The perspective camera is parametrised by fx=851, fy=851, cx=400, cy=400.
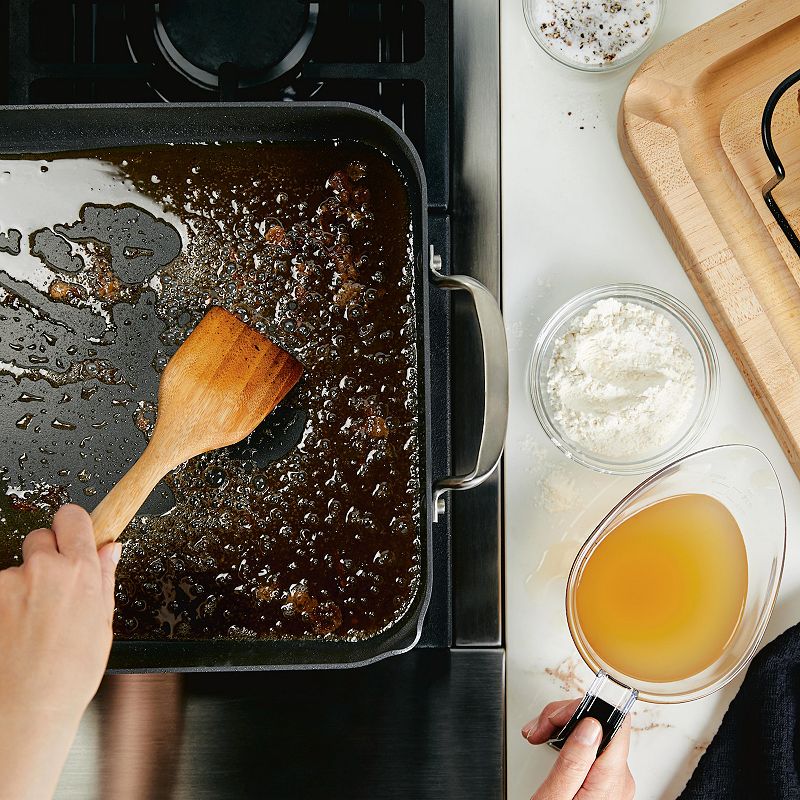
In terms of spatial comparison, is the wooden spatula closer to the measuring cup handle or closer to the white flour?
the white flour

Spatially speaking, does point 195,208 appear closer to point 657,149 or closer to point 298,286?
point 298,286

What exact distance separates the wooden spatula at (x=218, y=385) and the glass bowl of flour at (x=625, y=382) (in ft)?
0.78

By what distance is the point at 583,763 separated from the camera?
0.68 m

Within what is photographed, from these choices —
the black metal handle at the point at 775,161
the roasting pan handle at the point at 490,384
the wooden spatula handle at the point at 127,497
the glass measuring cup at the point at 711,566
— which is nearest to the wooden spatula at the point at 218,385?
the wooden spatula handle at the point at 127,497

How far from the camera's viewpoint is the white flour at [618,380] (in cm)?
75

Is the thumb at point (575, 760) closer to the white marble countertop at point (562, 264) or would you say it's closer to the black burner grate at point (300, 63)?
the white marble countertop at point (562, 264)

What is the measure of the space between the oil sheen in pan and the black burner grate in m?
0.09

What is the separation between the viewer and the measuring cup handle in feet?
2.29

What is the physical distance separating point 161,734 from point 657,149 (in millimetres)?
676

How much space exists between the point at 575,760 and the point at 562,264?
16.6 inches

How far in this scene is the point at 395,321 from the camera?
2.32 ft

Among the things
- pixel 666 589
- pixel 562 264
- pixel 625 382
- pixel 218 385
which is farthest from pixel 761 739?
pixel 218 385

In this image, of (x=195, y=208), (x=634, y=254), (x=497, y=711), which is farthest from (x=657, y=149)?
(x=497, y=711)

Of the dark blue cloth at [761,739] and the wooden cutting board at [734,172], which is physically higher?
the wooden cutting board at [734,172]
